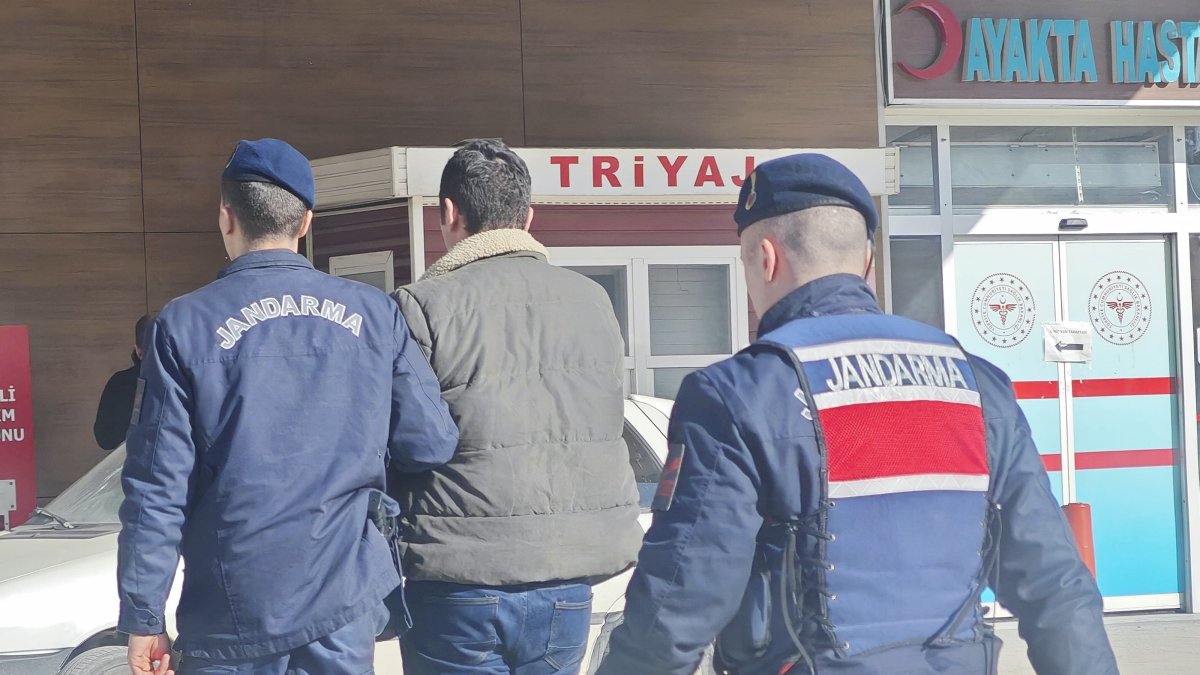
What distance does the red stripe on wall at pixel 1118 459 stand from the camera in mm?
8148

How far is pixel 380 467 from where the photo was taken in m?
2.58

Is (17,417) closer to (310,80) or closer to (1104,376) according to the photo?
(310,80)

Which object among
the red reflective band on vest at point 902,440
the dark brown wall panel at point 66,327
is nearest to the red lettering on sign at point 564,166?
the dark brown wall panel at point 66,327

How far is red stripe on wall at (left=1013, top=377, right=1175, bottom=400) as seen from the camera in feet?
26.6

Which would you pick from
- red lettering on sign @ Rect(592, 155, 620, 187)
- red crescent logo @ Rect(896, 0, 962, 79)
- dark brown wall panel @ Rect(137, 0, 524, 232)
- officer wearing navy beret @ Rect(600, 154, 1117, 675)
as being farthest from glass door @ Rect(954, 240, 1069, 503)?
officer wearing navy beret @ Rect(600, 154, 1117, 675)

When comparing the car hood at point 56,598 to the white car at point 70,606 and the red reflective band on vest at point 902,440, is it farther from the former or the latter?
the red reflective band on vest at point 902,440

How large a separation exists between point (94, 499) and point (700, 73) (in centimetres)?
466

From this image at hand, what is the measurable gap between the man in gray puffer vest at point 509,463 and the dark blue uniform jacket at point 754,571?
84cm

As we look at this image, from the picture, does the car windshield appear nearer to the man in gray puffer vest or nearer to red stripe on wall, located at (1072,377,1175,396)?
the man in gray puffer vest

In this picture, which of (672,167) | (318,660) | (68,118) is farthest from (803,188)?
(68,118)

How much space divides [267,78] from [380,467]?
5.44 meters

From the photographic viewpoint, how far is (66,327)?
7.28 m

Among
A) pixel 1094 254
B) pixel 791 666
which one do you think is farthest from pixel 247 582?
pixel 1094 254

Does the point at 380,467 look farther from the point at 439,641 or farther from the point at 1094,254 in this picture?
the point at 1094,254
